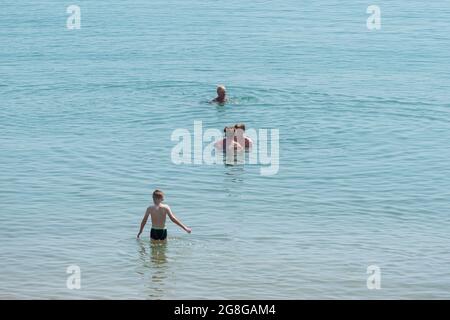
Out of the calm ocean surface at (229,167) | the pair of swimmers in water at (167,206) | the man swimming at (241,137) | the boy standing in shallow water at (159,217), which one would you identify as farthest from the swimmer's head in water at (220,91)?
the boy standing in shallow water at (159,217)

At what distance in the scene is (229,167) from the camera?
2939 cm

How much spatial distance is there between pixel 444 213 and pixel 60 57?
28084mm

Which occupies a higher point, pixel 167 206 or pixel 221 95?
pixel 221 95

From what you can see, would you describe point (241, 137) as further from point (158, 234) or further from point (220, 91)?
point (158, 234)

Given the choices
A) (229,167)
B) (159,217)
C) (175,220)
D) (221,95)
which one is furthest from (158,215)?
(221,95)

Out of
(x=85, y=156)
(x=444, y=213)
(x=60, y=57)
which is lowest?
(x=444, y=213)

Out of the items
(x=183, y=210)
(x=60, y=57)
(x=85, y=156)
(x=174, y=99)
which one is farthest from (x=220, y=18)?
(x=183, y=210)

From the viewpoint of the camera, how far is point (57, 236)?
22938 mm

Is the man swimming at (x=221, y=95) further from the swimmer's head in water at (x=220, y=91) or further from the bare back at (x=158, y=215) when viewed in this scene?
the bare back at (x=158, y=215)

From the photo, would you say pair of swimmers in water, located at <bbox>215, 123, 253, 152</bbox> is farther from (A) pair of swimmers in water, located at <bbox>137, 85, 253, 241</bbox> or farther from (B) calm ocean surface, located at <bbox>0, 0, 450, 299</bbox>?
(B) calm ocean surface, located at <bbox>0, 0, 450, 299</bbox>

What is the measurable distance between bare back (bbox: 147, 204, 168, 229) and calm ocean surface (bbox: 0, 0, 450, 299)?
1.67 ft

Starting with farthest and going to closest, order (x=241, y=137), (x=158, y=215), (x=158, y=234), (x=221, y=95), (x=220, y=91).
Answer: (x=221, y=95) → (x=220, y=91) → (x=241, y=137) → (x=158, y=234) → (x=158, y=215)

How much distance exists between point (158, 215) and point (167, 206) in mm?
327
